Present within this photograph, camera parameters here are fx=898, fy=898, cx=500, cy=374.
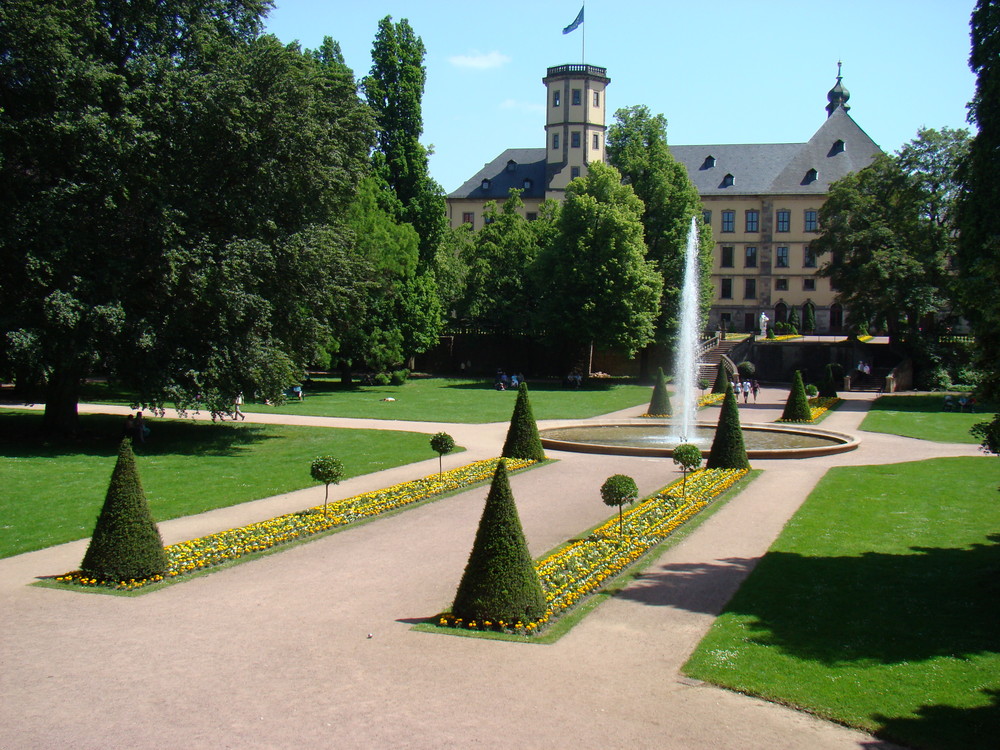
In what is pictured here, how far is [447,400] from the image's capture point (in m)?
44.9

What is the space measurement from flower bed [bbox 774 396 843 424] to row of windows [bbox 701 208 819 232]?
4009 cm

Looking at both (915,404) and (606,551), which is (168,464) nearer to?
(606,551)

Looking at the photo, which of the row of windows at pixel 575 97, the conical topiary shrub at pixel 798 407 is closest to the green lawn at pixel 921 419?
the conical topiary shrub at pixel 798 407

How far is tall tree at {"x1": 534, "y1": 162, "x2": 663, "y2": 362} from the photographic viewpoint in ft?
173

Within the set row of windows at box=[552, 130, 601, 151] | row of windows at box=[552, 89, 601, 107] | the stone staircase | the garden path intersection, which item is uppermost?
row of windows at box=[552, 89, 601, 107]

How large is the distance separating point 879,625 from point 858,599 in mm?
1109

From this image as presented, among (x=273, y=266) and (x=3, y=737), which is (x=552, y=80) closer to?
(x=273, y=266)

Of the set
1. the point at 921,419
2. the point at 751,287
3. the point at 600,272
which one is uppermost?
the point at 751,287

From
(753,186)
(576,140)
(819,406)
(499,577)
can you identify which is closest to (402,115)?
(819,406)

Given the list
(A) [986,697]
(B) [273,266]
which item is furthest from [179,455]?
(A) [986,697]

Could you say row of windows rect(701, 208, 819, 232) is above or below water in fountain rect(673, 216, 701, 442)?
above

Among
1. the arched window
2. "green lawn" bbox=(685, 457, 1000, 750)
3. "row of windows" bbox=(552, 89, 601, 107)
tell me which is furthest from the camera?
"row of windows" bbox=(552, 89, 601, 107)

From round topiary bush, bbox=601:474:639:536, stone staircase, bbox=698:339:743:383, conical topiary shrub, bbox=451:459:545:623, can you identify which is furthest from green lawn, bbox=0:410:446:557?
stone staircase, bbox=698:339:743:383

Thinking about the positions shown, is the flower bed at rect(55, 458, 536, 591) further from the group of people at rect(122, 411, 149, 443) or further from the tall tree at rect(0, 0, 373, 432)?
the group of people at rect(122, 411, 149, 443)
